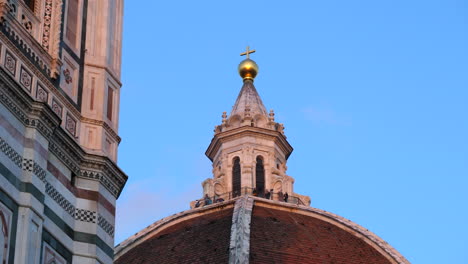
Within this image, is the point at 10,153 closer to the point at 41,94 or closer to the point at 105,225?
the point at 41,94

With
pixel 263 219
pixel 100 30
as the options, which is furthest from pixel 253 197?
pixel 100 30

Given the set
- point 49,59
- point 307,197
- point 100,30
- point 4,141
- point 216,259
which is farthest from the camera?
point 307,197

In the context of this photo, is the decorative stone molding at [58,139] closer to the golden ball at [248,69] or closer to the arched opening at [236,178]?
the arched opening at [236,178]

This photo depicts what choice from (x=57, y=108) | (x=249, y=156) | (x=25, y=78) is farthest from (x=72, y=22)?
(x=249, y=156)

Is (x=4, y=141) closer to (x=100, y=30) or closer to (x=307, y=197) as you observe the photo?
(x=100, y=30)

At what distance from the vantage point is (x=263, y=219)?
4503cm

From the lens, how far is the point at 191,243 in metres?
43.3

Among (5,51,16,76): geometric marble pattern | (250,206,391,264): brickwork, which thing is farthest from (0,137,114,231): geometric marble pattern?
(250,206,391,264): brickwork

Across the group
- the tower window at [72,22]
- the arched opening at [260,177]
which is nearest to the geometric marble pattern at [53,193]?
the tower window at [72,22]

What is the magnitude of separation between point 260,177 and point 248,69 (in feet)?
20.0

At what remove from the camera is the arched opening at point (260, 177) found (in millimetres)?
49484

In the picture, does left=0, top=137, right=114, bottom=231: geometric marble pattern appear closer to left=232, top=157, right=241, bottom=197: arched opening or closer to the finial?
left=232, top=157, right=241, bottom=197: arched opening

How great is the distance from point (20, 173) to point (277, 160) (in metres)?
37.1

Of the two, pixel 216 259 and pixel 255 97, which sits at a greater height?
pixel 255 97
